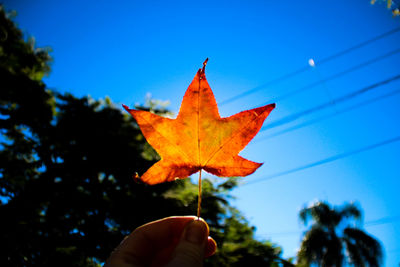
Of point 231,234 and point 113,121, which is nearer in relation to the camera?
point 231,234

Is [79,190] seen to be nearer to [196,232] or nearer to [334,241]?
[196,232]

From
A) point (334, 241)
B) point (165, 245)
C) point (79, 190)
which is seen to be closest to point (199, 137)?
point (165, 245)

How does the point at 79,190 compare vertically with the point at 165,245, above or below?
above

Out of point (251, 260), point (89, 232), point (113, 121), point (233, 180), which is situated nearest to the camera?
point (251, 260)

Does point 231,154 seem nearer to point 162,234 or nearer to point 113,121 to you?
point 162,234

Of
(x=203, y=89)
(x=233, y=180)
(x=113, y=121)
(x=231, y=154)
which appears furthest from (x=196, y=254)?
(x=113, y=121)

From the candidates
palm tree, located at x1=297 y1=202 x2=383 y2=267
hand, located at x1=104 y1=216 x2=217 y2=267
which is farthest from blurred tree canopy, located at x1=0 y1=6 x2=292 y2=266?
palm tree, located at x1=297 y1=202 x2=383 y2=267

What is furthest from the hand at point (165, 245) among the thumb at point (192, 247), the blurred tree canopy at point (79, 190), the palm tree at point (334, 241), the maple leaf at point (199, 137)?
the palm tree at point (334, 241)
